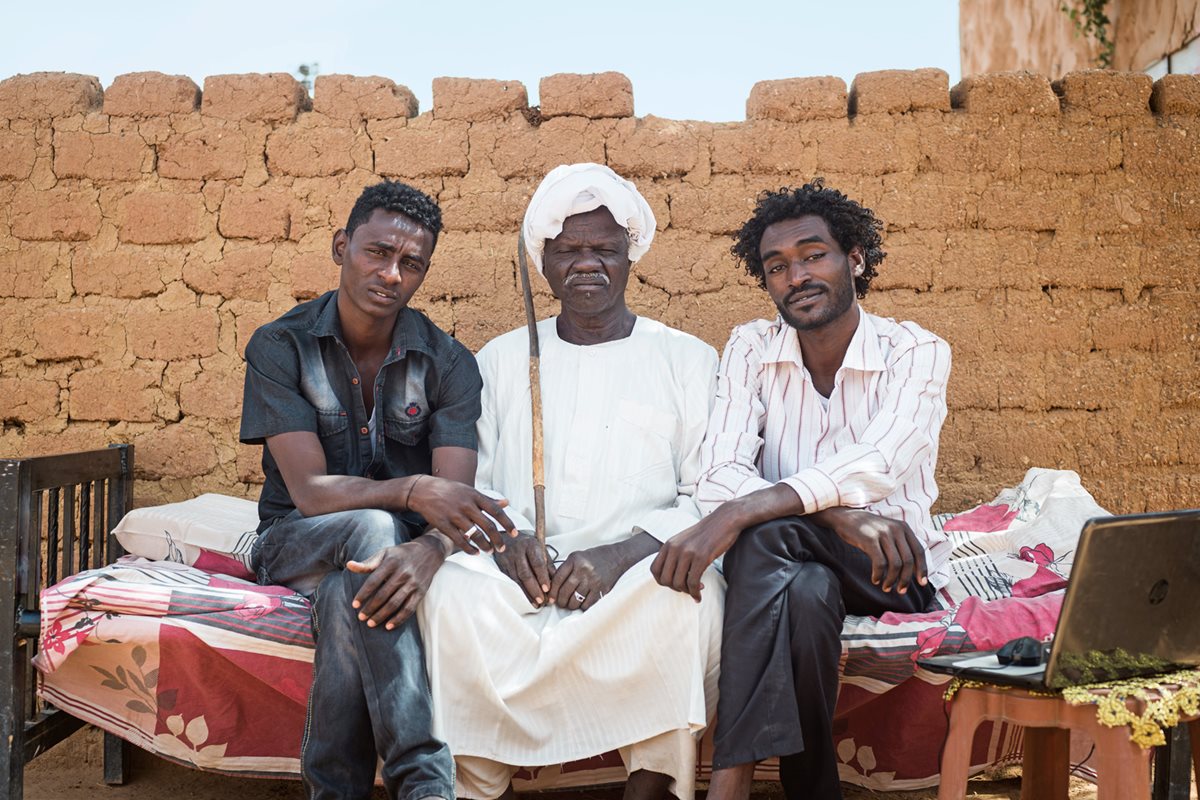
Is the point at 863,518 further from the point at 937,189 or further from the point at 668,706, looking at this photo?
the point at 937,189

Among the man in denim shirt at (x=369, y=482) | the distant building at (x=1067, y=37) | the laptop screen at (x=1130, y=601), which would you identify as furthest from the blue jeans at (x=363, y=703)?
the distant building at (x=1067, y=37)

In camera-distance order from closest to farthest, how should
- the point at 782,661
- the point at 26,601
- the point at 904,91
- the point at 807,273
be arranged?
1. the point at 782,661
2. the point at 26,601
3. the point at 807,273
4. the point at 904,91

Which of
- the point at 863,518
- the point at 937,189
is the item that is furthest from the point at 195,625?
the point at 937,189

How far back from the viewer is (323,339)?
341cm

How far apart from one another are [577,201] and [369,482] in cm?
116

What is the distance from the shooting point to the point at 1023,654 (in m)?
2.24

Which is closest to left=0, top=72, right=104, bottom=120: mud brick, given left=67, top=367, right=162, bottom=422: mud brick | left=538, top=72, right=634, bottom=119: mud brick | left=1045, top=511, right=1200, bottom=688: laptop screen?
left=67, top=367, right=162, bottom=422: mud brick

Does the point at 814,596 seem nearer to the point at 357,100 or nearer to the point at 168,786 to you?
the point at 168,786

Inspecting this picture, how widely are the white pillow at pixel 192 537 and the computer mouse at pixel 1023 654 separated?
2.33m

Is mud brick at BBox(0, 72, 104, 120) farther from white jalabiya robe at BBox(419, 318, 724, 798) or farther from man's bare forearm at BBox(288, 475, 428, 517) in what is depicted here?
white jalabiya robe at BBox(419, 318, 724, 798)

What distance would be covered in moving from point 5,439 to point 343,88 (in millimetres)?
1980

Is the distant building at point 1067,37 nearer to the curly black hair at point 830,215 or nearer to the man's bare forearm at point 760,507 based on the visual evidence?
the curly black hair at point 830,215

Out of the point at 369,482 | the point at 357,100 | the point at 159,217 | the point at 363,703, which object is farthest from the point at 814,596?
the point at 159,217

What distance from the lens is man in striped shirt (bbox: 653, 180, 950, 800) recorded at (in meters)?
2.71
